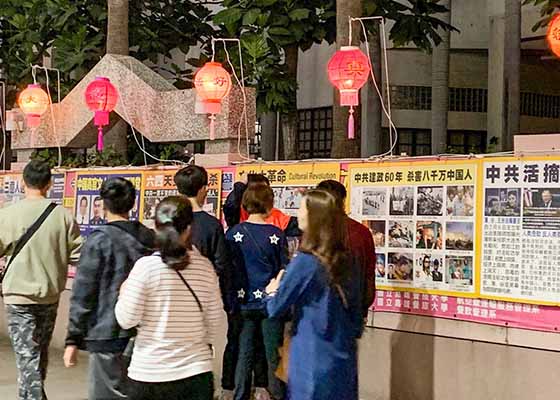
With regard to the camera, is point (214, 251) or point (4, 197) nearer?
point (214, 251)

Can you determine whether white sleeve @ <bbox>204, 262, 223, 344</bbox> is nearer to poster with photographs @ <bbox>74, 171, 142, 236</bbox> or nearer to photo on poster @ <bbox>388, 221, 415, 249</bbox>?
photo on poster @ <bbox>388, 221, 415, 249</bbox>

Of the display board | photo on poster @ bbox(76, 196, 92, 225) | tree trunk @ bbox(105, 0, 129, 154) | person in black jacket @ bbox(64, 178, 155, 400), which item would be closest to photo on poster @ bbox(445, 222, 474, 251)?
the display board

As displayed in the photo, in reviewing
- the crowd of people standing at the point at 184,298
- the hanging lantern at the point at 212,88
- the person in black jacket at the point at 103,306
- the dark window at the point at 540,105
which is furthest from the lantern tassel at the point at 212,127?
the dark window at the point at 540,105

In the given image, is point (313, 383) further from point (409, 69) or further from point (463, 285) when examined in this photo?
point (409, 69)

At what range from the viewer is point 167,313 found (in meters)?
4.33

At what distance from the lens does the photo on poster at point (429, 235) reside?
679 cm

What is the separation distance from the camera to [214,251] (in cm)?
601

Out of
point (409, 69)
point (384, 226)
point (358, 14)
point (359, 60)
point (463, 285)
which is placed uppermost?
point (409, 69)

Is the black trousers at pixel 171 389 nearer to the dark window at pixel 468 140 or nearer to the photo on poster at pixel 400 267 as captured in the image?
the photo on poster at pixel 400 267

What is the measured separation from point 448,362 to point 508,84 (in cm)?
1278

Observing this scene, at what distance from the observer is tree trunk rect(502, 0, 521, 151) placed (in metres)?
18.0

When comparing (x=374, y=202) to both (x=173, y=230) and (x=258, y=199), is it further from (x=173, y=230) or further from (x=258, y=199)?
(x=173, y=230)

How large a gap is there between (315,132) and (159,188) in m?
12.5

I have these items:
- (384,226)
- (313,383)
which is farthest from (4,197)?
(313,383)
